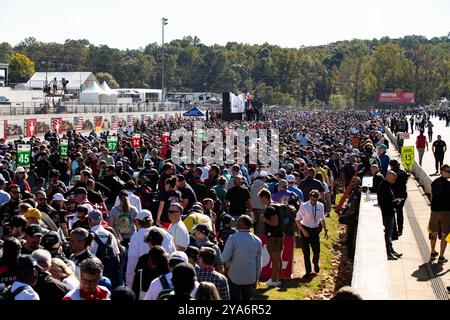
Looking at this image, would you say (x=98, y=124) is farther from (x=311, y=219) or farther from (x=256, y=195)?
(x=311, y=219)

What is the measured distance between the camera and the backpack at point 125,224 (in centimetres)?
1066

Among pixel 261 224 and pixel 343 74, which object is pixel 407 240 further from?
pixel 343 74

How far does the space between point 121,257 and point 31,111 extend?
125 ft

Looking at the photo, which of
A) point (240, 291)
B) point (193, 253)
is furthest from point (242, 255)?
point (193, 253)

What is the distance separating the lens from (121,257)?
30.0ft

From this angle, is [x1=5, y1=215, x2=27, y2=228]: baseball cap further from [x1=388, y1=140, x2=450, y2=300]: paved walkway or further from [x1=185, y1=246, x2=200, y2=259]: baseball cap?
[x1=388, y1=140, x2=450, y2=300]: paved walkway

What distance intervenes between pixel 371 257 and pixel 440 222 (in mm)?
2970

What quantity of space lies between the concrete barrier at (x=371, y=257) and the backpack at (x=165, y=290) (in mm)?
2513

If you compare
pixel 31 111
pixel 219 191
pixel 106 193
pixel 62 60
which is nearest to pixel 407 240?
pixel 219 191

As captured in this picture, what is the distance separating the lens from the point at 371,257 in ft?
34.8

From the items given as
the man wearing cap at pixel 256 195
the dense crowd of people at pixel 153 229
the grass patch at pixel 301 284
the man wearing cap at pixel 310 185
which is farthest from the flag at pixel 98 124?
the man wearing cap at pixel 256 195

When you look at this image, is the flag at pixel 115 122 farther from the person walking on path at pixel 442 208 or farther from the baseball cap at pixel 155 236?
the baseball cap at pixel 155 236
